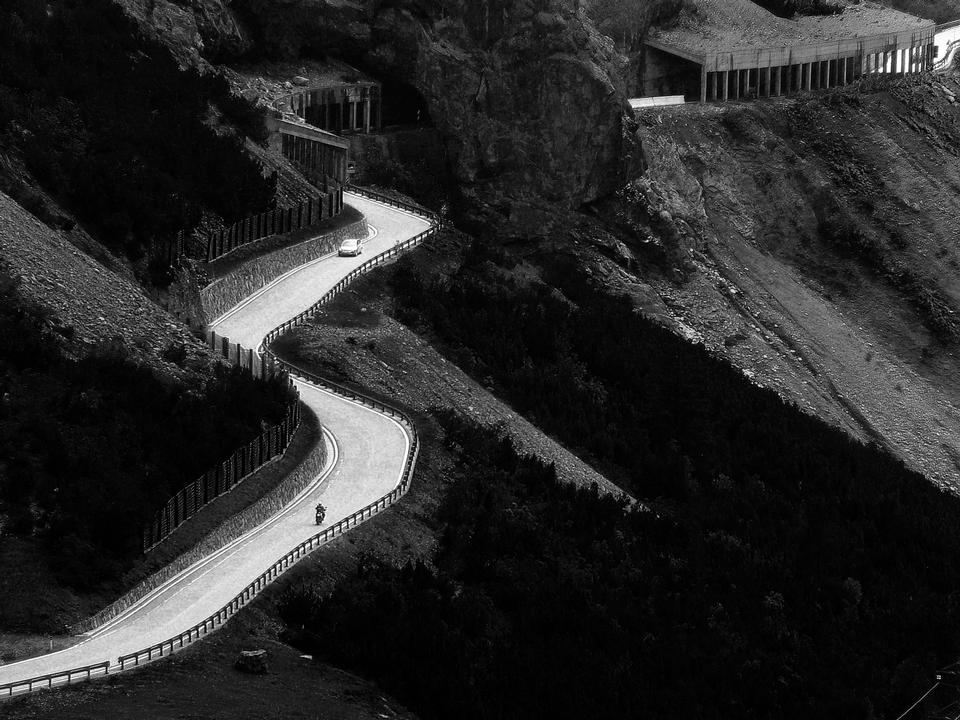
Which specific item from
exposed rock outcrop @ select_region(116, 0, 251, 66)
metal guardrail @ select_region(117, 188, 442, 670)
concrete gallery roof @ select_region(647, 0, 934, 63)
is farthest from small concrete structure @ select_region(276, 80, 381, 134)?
concrete gallery roof @ select_region(647, 0, 934, 63)

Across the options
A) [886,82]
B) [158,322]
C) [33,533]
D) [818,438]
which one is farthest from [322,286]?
[886,82]

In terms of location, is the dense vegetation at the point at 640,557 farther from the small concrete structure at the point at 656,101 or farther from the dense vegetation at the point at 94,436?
the small concrete structure at the point at 656,101

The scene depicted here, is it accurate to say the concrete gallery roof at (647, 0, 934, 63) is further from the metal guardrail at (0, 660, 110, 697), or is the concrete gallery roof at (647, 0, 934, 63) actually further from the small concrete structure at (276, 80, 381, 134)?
the metal guardrail at (0, 660, 110, 697)

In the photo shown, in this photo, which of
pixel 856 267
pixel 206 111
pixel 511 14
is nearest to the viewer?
pixel 206 111

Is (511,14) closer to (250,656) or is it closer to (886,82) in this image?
(886,82)

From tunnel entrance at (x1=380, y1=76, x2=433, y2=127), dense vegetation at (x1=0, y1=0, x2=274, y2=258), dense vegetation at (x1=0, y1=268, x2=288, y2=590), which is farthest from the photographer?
tunnel entrance at (x1=380, y1=76, x2=433, y2=127)

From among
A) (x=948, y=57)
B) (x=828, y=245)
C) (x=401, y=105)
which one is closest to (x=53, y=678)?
(x=401, y=105)

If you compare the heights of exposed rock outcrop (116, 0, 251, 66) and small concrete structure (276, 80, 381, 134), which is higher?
exposed rock outcrop (116, 0, 251, 66)
